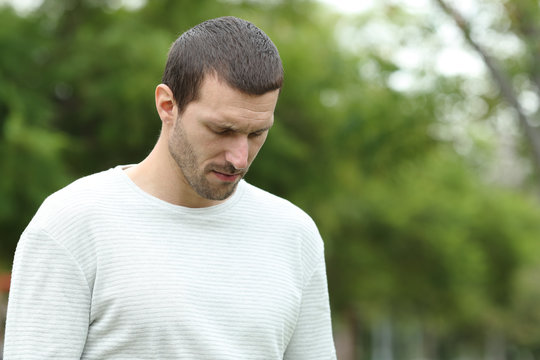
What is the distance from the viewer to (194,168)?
6.11ft

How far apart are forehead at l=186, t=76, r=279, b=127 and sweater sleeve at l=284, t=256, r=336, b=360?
474mm

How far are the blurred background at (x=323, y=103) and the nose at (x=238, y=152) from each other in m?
6.72

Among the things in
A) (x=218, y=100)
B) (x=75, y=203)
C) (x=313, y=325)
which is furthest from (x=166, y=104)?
(x=313, y=325)

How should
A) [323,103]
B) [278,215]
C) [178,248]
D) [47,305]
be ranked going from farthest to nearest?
[323,103] → [278,215] → [178,248] → [47,305]

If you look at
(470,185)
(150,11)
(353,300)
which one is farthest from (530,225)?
(150,11)

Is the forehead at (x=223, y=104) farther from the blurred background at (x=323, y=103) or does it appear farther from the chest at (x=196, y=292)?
the blurred background at (x=323, y=103)

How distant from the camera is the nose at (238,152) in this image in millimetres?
1835

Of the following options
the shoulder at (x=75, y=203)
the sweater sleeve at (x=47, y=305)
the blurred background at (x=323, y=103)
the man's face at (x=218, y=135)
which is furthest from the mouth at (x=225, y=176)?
the blurred background at (x=323, y=103)

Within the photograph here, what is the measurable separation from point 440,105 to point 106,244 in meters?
8.53

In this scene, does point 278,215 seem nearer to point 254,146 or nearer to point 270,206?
point 270,206

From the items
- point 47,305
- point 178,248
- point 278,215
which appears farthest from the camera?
point 278,215

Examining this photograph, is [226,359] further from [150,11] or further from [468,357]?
[468,357]

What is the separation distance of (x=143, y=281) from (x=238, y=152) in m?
0.33

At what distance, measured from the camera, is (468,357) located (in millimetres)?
30703
